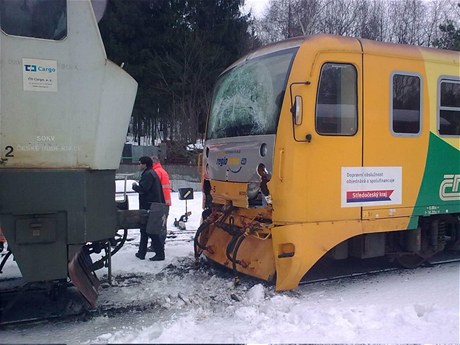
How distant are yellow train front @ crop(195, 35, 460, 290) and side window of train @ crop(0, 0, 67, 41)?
101 inches

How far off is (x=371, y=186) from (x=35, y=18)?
4.36m

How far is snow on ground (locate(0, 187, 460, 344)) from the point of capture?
4605 millimetres

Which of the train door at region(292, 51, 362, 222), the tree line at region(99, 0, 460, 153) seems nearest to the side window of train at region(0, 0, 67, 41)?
the train door at region(292, 51, 362, 222)

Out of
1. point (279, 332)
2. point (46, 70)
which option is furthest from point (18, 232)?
point (279, 332)

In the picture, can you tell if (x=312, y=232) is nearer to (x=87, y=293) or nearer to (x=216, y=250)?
(x=216, y=250)

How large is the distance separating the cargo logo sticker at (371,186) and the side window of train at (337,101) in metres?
0.53

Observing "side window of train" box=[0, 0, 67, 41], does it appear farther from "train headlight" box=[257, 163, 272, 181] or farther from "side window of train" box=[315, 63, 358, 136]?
"side window of train" box=[315, 63, 358, 136]

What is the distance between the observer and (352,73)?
20.0ft

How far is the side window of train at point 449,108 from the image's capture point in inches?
Answer: 272

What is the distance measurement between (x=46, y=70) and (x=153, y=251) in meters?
4.30

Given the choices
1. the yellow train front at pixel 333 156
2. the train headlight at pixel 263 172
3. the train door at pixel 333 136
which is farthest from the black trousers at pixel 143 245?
the train door at pixel 333 136

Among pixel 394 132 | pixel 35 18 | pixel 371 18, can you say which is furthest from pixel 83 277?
pixel 371 18

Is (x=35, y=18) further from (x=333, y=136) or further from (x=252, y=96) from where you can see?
(x=333, y=136)

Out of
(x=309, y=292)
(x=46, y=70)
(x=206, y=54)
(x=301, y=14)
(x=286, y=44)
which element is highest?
(x=301, y=14)
